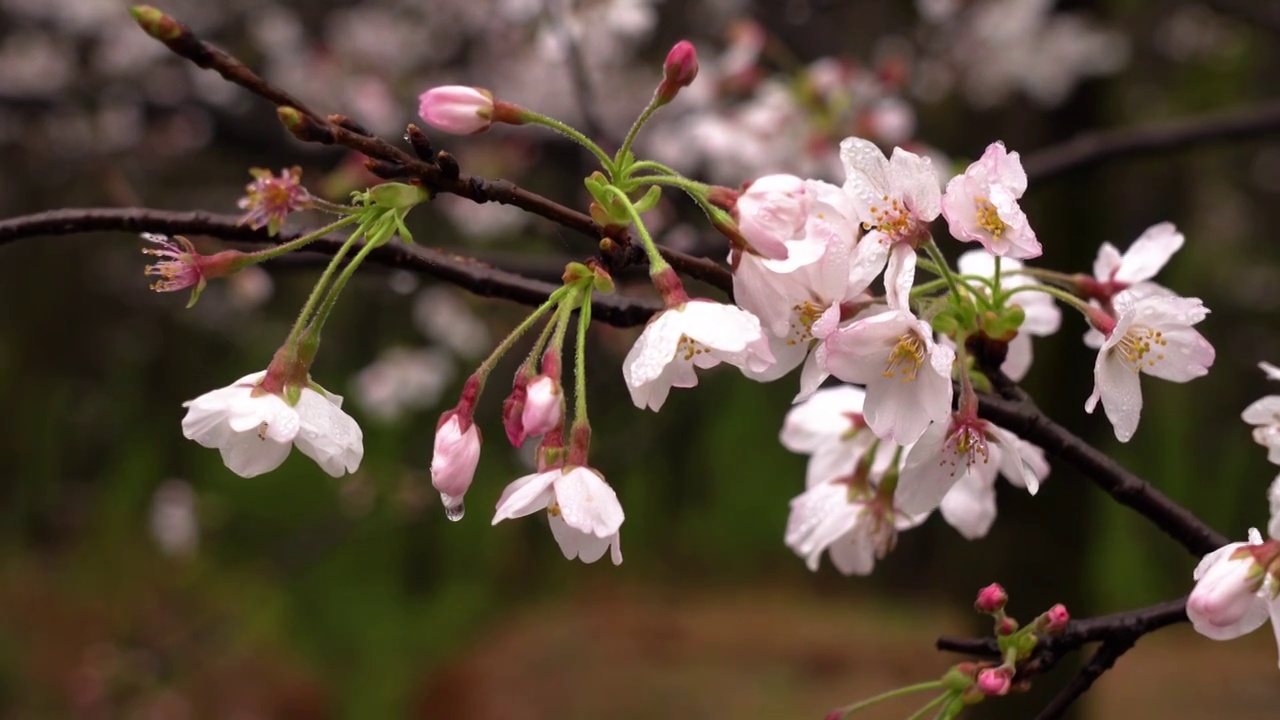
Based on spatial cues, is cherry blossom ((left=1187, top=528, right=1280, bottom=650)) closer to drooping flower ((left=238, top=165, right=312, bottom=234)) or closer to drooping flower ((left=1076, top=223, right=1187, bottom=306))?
drooping flower ((left=1076, top=223, right=1187, bottom=306))

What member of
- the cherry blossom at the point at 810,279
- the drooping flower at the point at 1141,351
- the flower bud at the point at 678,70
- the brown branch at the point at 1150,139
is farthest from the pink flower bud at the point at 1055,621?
the brown branch at the point at 1150,139

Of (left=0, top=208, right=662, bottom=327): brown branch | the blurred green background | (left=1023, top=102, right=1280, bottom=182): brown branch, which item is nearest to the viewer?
(left=0, top=208, right=662, bottom=327): brown branch

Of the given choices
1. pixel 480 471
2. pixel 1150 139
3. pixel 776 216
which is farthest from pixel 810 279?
pixel 480 471

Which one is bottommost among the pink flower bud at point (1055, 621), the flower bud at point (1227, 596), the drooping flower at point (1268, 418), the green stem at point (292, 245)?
the pink flower bud at point (1055, 621)

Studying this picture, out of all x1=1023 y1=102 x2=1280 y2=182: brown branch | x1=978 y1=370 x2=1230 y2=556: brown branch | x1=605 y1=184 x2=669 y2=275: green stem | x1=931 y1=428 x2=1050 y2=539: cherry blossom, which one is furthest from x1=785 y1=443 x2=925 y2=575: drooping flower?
x1=1023 y1=102 x2=1280 y2=182: brown branch

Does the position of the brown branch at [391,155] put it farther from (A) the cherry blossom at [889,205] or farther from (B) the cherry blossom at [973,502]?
(B) the cherry blossom at [973,502]

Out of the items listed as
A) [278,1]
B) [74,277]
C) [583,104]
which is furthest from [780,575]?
[74,277]
